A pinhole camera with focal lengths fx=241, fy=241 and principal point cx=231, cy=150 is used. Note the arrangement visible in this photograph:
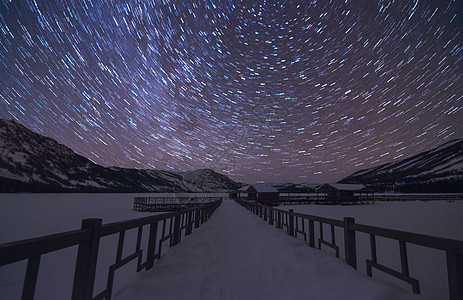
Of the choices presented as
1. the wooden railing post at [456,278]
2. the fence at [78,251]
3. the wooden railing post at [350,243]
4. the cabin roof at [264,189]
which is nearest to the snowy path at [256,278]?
the wooden railing post at [350,243]

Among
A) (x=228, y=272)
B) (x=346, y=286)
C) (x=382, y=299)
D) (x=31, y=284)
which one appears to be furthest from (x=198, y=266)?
(x=31, y=284)

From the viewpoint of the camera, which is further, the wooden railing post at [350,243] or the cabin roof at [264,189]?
the cabin roof at [264,189]

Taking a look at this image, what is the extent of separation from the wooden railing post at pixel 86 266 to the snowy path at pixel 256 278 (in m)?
1.04

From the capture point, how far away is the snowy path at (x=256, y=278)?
3.67 m

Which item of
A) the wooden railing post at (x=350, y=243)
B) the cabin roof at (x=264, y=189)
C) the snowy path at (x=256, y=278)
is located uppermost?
the cabin roof at (x=264, y=189)

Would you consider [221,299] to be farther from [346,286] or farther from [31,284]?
[31,284]

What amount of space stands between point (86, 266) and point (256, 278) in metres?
3.32

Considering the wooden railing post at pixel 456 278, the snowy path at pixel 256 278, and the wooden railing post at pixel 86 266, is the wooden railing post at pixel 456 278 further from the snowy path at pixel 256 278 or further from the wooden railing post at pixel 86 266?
the wooden railing post at pixel 86 266

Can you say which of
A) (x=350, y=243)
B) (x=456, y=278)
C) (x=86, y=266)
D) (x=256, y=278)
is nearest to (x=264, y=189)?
(x=350, y=243)

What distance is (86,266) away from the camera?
8.53ft

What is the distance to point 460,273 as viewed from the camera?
2.40 metres

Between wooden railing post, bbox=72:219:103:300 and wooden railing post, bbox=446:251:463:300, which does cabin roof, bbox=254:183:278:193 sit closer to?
wooden railing post, bbox=446:251:463:300

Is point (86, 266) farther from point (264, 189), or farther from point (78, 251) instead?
point (264, 189)

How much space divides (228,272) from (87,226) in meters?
3.44
